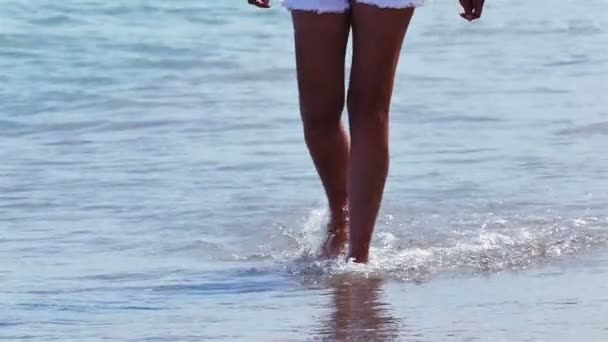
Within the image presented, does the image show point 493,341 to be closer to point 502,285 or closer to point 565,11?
point 502,285

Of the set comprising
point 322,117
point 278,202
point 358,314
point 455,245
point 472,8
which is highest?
point 472,8

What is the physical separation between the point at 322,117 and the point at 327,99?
77 mm

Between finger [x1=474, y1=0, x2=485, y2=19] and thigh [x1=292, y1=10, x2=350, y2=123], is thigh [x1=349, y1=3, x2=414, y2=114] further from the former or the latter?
finger [x1=474, y1=0, x2=485, y2=19]

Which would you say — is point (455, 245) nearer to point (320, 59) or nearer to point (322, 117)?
point (322, 117)

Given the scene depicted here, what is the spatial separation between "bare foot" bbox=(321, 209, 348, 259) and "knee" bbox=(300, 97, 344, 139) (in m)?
0.32

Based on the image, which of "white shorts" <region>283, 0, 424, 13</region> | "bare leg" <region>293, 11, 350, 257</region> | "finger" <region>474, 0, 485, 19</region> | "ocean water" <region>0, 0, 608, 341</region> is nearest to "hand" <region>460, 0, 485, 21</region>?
"finger" <region>474, 0, 485, 19</region>

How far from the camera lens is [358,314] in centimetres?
414

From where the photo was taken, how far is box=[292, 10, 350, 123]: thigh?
14.7 feet

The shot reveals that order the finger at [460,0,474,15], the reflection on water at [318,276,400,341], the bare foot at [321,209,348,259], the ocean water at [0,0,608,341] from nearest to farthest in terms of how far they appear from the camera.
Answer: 1. the reflection on water at [318,276,400,341]
2. the ocean water at [0,0,608,341]
3. the finger at [460,0,474,15]
4. the bare foot at [321,209,348,259]

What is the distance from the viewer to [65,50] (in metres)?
11.3

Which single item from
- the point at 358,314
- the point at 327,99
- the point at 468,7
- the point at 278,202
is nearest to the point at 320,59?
the point at 327,99

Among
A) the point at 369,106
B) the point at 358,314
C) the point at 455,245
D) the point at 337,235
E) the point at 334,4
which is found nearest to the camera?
the point at 358,314

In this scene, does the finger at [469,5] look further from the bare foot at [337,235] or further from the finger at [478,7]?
the bare foot at [337,235]

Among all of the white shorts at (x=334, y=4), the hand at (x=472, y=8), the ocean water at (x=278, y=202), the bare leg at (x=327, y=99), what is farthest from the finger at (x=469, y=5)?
the ocean water at (x=278, y=202)
